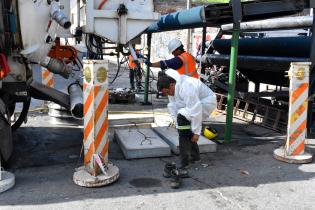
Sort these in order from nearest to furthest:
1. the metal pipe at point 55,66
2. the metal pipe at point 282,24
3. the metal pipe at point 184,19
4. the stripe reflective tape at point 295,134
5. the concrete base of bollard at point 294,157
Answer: the concrete base of bollard at point 294,157, the stripe reflective tape at point 295,134, the metal pipe at point 55,66, the metal pipe at point 184,19, the metal pipe at point 282,24

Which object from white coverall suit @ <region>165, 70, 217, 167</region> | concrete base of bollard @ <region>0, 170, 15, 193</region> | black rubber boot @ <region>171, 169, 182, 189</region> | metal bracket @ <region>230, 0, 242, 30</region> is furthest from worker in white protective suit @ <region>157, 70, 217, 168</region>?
concrete base of bollard @ <region>0, 170, 15, 193</region>

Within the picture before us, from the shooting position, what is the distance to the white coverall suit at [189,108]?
445cm

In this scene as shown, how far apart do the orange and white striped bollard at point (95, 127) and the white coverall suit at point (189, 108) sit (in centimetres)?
87

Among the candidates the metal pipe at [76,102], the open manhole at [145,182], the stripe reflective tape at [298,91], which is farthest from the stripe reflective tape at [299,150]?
the metal pipe at [76,102]

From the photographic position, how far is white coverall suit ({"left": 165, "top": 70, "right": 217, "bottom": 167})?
4.45 metres

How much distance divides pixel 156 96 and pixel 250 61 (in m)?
4.35

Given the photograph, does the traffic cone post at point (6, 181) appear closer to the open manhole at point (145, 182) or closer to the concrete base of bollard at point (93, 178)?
the concrete base of bollard at point (93, 178)

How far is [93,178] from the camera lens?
437cm

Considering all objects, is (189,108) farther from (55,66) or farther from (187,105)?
(55,66)

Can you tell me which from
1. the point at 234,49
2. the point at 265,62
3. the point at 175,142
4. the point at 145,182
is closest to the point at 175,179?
the point at 145,182

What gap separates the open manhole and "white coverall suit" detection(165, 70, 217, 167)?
1.35 ft

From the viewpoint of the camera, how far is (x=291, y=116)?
17.7 ft

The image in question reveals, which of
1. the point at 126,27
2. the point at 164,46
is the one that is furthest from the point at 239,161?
the point at 164,46

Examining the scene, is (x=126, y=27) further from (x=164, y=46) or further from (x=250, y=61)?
(x=164, y=46)
